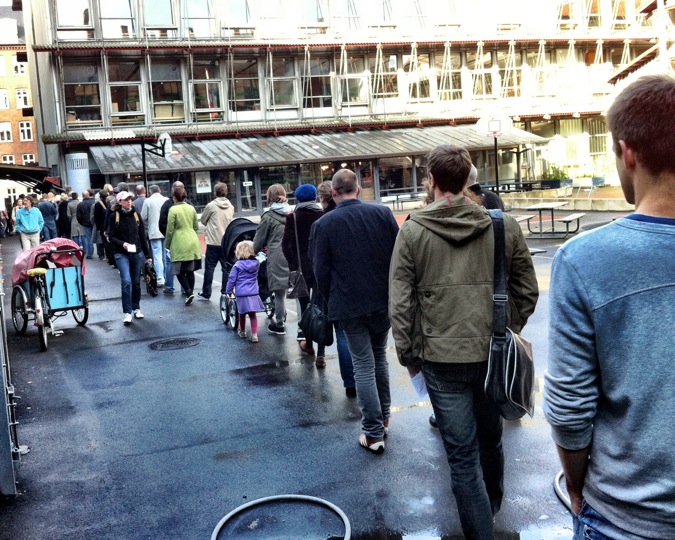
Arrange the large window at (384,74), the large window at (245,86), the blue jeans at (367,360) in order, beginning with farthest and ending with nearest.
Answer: the large window at (384,74) → the large window at (245,86) → the blue jeans at (367,360)

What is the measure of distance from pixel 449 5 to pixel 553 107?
8290 millimetres

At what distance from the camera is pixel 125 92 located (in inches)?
1356

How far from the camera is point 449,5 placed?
3984cm

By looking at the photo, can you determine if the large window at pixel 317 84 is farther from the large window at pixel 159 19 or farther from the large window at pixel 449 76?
the large window at pixel 159 19

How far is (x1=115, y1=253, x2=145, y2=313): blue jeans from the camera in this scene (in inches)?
431

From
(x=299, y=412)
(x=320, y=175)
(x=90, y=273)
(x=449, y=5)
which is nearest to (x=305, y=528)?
(x=299, y=412)

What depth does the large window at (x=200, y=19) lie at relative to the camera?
35.3 metres

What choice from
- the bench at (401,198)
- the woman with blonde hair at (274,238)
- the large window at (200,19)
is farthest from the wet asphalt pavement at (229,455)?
the large window at (200,19)

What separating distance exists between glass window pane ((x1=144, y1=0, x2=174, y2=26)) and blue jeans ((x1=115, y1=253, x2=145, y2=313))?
87.1 feet

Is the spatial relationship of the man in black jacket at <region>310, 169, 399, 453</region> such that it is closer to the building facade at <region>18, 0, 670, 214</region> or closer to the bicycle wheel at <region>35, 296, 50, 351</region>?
the bicycle wheel at <region>35, 296, 50, 351</region>

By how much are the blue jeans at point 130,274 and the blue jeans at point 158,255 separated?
3.36 m

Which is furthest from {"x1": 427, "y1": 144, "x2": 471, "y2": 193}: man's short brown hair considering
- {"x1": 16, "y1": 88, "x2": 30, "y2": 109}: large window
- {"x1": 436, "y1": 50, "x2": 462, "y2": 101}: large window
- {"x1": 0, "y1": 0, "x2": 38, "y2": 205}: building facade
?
{"x1": 16, "y1": 88, "x2": 30, "y2": 109}: large window

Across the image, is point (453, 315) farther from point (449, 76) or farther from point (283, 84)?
point (449, 76)

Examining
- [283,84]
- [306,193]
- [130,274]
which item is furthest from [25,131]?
[306,193]
